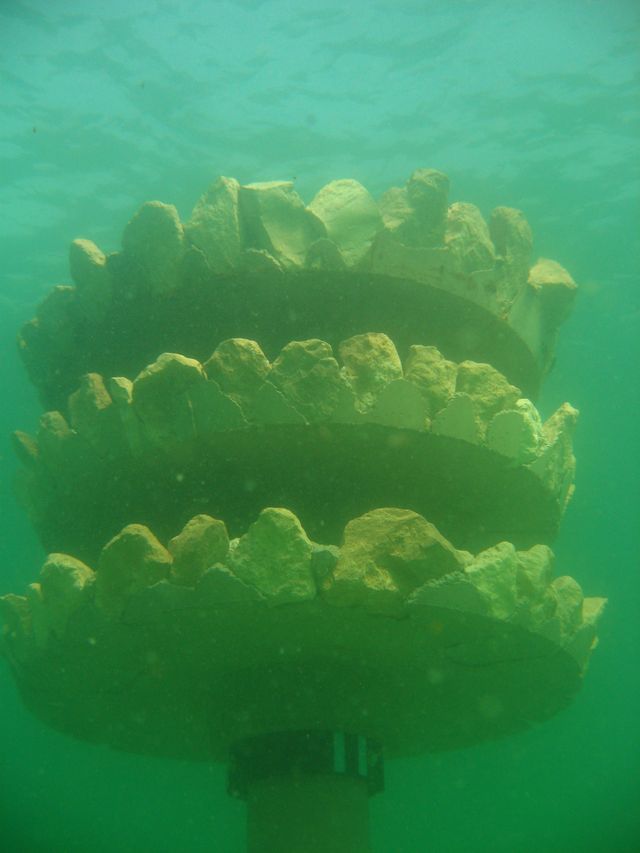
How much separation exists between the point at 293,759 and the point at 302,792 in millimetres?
285

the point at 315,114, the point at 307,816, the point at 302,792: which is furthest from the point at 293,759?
the point at 315,114

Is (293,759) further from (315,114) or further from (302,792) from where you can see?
(315,114)

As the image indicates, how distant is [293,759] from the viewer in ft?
17.3

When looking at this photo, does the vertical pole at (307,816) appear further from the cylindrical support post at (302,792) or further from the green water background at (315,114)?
the green water background at (315,114)

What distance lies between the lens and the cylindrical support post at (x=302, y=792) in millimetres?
4949

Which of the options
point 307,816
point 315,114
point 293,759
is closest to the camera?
point 307,816

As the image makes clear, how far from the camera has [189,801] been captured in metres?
70.1

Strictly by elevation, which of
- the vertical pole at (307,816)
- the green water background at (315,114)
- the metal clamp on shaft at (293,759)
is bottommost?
the vertical pole at (307,816)

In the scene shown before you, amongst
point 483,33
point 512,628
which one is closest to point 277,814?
point 512,628

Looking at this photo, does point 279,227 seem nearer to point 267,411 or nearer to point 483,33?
point 267,411

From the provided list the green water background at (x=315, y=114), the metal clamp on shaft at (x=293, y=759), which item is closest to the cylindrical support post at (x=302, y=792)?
the metal clamp on shaft at (x=293, y=759)

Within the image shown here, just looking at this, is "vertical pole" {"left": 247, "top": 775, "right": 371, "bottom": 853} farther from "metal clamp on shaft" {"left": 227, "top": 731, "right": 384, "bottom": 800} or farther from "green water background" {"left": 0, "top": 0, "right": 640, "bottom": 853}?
"green water background" {"left": 0, "top": 0, "right": 640, "bottom": 853}

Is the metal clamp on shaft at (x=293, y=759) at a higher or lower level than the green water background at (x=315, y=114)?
lower

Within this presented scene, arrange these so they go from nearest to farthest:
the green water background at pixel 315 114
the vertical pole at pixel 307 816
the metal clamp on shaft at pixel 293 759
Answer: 1. the vertical pole at pixel 307 816
2. the metal clamp on shaft at pixel 293 759
3. the green water background at pixel 315 114
